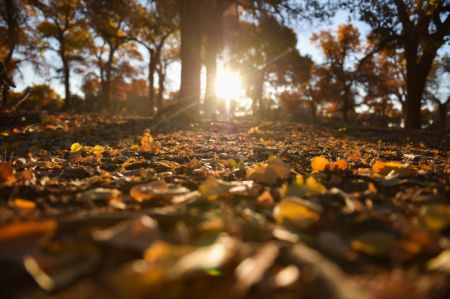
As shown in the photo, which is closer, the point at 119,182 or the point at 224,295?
the point at 224,295

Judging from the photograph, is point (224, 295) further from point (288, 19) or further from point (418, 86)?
point (288, 19)

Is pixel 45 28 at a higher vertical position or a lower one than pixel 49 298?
higher

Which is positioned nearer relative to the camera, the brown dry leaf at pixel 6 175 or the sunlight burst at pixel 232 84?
the brown dry leaf at pixel 6 175

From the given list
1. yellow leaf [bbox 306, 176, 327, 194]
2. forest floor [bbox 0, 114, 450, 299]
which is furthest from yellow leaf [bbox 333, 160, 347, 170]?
yellow leaf [bbox 306, 176, 327, 194]

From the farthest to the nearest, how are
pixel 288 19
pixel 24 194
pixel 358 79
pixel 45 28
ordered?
pixel 358 79 < pixel 45 28 < pixel 288 19 < pixel 24 194

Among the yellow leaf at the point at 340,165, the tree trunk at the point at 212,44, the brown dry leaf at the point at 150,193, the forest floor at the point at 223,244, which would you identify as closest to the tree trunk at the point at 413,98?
the tree trunk at the point at 212,44

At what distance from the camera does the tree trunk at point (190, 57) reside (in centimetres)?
941

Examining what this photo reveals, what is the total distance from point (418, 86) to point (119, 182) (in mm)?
11561

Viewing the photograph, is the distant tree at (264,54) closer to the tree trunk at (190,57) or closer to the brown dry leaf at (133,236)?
the tree trunk at (190,57)

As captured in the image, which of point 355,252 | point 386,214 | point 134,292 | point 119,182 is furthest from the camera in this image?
point 119,182

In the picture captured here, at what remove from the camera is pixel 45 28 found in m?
20.8

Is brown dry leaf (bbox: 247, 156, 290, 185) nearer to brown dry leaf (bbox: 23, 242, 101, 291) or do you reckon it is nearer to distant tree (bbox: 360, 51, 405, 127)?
brown dry leaf (bbox: 23, 242, 101, 291)

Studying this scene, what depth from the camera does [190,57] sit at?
31.5ft

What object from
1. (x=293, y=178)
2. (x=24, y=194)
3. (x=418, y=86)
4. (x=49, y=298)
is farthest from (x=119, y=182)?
(x=418, y=86)
